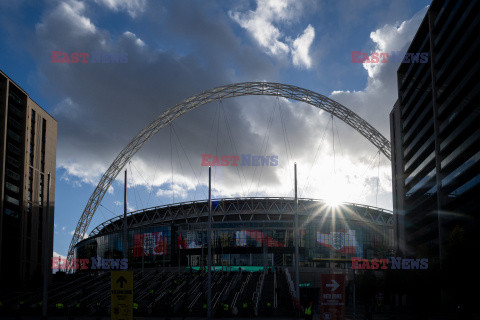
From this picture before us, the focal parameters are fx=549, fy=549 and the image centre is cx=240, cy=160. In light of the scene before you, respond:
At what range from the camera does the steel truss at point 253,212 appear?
11462 centimetres

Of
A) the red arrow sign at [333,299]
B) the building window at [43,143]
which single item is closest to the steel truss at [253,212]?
the building window at [43,143]

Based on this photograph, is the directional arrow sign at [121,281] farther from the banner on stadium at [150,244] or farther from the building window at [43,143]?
the building window at [43,143]

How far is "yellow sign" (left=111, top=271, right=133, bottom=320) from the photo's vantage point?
82.6ft

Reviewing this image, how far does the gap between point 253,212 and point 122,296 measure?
89561 mm

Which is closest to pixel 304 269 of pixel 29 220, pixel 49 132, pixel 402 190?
pixel 402 190

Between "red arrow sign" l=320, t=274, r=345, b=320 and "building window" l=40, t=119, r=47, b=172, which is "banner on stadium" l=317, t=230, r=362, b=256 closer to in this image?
"building window" l=40, t=119, r=47, b=172

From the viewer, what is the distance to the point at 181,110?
104 meters

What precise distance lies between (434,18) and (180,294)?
58.3m

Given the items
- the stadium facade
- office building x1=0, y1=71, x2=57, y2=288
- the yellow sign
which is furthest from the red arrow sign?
office building x1=0, y1=71, x2=57, y2=288

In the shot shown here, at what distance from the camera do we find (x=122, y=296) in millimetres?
25250

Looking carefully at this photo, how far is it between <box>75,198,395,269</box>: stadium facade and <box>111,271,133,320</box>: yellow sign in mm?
71098

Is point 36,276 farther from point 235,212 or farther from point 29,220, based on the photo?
point 235,212

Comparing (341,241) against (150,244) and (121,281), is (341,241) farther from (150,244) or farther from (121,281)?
(121,281)

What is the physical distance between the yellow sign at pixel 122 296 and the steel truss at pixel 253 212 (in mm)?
86839
